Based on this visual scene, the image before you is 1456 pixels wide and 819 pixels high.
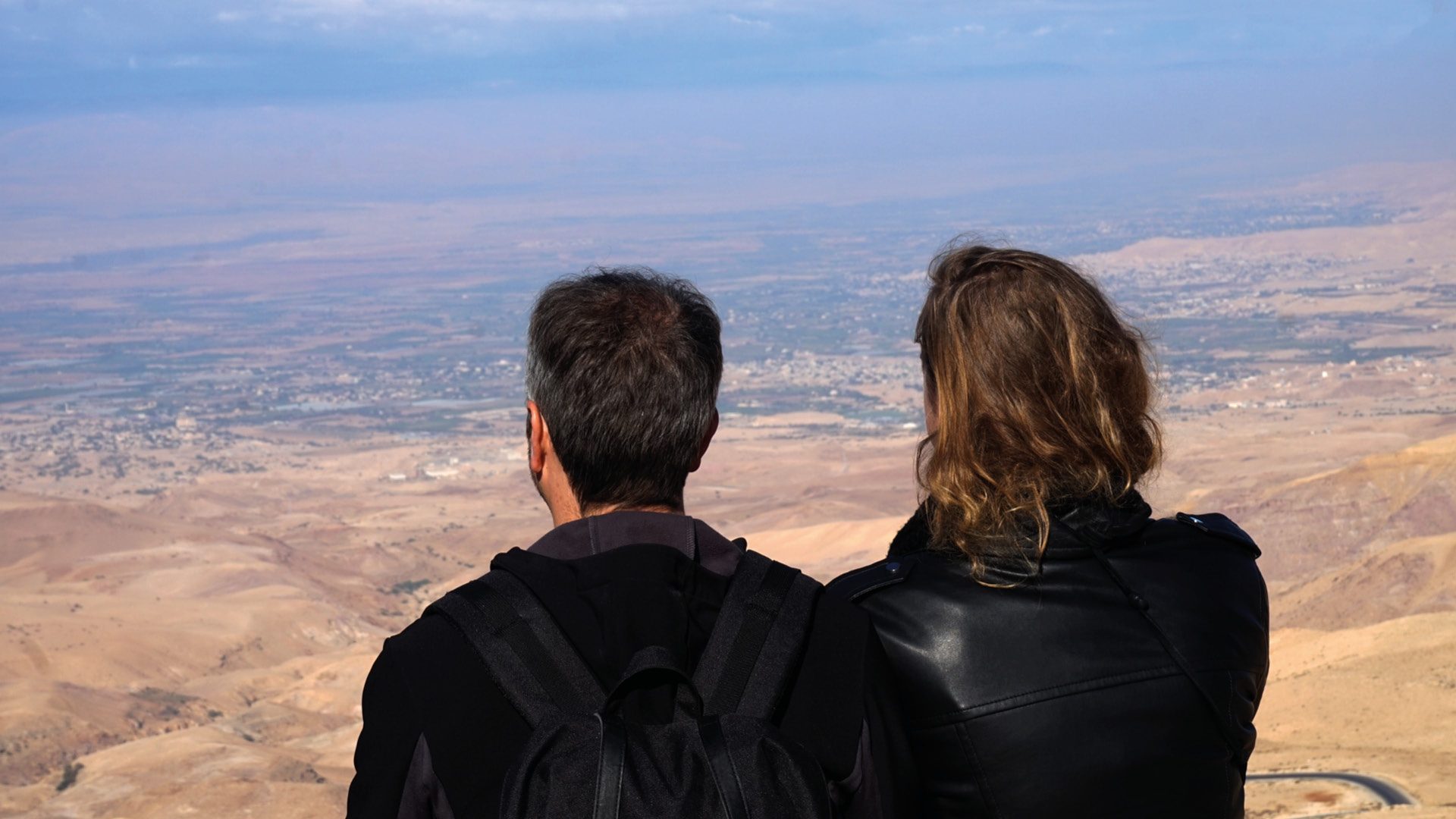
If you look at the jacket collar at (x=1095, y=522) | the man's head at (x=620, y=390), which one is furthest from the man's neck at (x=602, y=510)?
the jacket collar at (x=1095, y=522)

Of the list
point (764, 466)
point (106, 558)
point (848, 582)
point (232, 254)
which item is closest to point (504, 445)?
point (764, 466)

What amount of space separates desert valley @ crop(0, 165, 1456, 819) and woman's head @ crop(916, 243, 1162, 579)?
0.81ft

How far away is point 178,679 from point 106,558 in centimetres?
1508

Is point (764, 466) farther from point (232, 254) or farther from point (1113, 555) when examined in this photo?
point (232, 254)

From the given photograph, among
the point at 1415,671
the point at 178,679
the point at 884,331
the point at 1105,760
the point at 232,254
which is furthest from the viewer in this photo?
the point at 232,254

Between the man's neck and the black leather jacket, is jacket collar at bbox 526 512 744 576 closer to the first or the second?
the man's neck

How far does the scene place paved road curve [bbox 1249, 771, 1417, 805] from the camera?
35.5ft

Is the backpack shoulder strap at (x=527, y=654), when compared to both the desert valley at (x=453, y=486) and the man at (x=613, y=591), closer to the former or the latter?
the man at (x=613, y=591)

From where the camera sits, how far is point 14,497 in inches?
1882

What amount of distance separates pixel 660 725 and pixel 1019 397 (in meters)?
0.95

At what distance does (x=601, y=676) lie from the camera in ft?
6.46

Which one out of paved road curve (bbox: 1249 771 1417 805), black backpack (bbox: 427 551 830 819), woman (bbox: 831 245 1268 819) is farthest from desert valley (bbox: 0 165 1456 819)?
black backpack (bbox: 427 551 830 819)

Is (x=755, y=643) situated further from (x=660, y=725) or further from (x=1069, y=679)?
(x=1069, y=679)

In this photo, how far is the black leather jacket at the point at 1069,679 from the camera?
2.33 metres
